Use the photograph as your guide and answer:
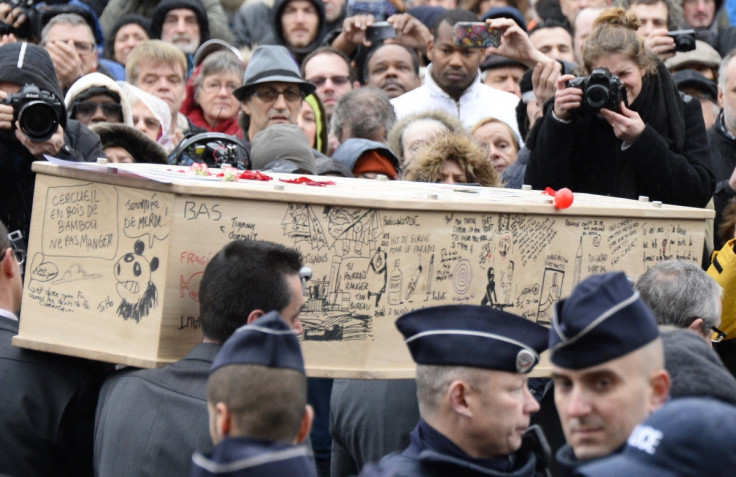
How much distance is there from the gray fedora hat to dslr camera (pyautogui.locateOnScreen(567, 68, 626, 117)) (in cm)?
201

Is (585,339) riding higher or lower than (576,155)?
lower

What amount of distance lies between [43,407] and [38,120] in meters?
1.40

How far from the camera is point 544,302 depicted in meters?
4.43

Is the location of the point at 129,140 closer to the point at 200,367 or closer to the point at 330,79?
the point at 330,79

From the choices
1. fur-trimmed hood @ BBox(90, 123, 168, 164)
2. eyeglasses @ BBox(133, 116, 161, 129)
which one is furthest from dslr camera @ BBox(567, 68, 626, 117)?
eyeglasses @ BBox(133, 116, 161, 129)

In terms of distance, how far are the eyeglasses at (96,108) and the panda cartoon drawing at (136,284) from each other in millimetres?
2785

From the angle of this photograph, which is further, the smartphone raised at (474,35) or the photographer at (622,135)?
the smartphone raised at (474,35)

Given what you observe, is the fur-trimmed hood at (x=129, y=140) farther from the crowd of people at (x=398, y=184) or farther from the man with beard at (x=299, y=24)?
the man with beard at (x=299, y=24)

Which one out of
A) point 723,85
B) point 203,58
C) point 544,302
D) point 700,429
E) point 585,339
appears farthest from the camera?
point 203,58

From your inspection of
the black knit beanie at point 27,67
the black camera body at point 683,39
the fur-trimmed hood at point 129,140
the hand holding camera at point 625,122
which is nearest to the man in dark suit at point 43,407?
the black knit beanie at point 27,67

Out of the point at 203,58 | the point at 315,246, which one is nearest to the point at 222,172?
the point at 315,246

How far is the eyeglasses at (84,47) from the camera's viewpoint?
7879mm

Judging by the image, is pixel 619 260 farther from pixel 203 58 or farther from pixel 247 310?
pixel 203 58

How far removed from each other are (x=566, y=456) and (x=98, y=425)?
5.57 ft
